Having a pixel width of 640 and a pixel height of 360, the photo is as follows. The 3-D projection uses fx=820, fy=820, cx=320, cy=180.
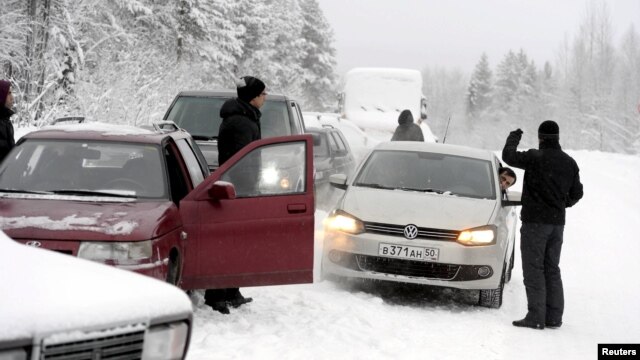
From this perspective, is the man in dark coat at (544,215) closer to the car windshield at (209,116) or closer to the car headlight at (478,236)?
the car headlight at (478,236)

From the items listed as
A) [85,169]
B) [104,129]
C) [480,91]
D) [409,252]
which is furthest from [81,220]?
[480,91]

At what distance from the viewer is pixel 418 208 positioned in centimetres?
829

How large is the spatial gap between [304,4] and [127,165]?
65582mm

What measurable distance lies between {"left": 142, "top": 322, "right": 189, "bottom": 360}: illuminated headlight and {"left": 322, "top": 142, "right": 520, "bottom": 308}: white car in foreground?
4.65 meters

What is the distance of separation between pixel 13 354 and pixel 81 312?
0.27 metres

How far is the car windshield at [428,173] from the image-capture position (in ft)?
29.7

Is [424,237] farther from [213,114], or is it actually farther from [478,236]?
[213,114]

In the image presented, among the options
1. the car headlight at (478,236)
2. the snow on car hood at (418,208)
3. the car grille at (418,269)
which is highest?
the snow on car hood at (418,208)

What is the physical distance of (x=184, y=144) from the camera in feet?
24.9

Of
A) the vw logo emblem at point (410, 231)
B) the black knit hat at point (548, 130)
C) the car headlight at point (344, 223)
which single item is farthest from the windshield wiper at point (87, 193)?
the black knit hat at point (548, 130)

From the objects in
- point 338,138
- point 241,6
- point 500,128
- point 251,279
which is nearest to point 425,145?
point 251,279

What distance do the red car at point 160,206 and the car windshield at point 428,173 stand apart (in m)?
2.75

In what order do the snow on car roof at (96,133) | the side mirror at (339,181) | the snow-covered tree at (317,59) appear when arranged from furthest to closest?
the snow-covered tree at (317,59), the side mirror at (339,181), the snow on car roof at (96,133)

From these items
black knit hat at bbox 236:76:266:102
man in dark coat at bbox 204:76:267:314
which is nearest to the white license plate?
man in dark coat at bbox 204:76:267:314
